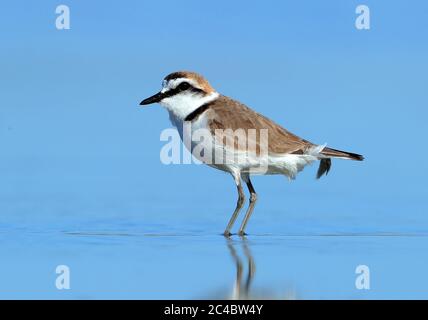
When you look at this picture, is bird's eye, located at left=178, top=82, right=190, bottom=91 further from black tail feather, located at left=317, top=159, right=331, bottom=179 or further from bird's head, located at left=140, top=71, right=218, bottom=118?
black tail feather, located at left=317, top=159, right=331, bottom=179

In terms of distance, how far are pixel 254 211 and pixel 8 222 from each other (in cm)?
260

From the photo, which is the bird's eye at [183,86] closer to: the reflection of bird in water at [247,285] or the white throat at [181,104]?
the white throat at [181,104]

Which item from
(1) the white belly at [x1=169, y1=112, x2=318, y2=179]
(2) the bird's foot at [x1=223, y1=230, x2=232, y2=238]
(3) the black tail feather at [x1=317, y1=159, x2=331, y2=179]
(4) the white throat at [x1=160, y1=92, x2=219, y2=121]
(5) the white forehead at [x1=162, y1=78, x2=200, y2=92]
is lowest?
(2) the bird's foot at [x1=223, y1=230, x2=232, y2=238]

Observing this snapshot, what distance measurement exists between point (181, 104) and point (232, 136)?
60 cm

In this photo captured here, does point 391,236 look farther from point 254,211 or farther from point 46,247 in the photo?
point 46,247

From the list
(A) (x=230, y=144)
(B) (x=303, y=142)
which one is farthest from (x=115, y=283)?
(B) (x=303, y=142)

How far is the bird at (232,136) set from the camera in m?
9.61

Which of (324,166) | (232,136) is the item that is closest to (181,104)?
(232,136)

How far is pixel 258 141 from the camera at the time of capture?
9766 millimetres

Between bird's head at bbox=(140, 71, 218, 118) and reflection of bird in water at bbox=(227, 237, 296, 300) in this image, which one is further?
bird's head at bbox=(140, 71, 218, 118)

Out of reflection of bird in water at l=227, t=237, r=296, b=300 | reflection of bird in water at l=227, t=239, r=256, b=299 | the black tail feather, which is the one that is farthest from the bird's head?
reflection of bird in water at l=227, t=237, r=296, b=300

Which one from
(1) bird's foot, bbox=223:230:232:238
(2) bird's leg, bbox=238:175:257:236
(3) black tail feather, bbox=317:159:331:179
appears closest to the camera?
(1) bird's foot, bbox=223:230:232:238

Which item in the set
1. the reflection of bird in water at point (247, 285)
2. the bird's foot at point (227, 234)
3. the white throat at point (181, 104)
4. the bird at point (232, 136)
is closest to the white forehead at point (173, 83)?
the bird at point (232, 136)

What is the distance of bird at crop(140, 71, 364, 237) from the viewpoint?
9609 mm
